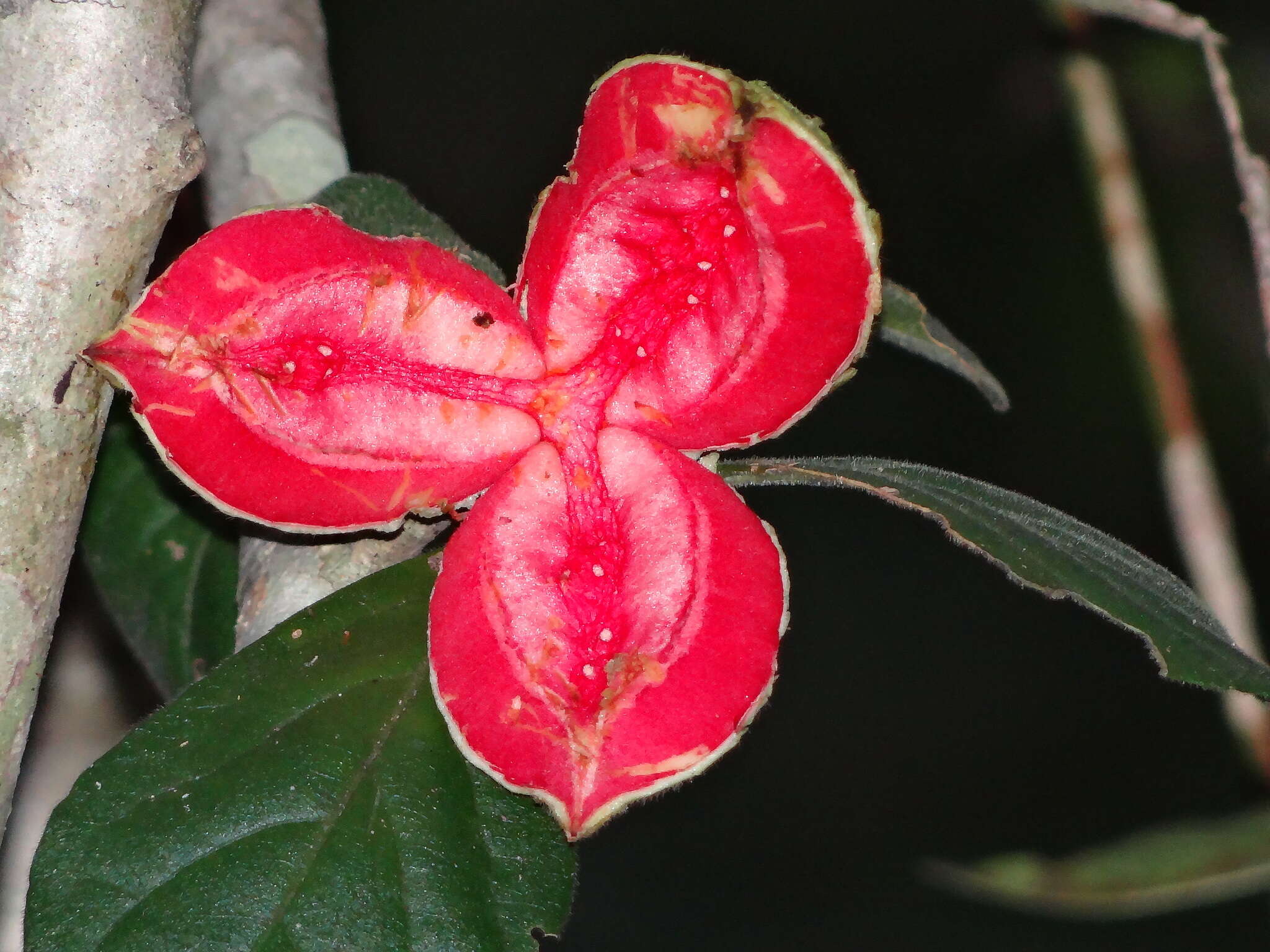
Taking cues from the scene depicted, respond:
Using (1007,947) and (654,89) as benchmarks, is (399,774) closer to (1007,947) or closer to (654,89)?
(654,89)

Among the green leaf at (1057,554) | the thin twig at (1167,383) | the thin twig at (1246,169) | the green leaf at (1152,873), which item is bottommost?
the green leaf at (1152,873)

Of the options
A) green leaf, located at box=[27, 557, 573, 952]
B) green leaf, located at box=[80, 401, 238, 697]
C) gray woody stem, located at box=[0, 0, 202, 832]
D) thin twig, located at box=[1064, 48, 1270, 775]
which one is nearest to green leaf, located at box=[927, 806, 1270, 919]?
thin twig, located at box=[1064, 48, 1270, 775]

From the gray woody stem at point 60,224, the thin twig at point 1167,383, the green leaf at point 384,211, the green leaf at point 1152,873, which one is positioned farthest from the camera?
the thin twig at point 1167,383

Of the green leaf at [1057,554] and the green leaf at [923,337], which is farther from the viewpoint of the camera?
the green leaf at [923,337]

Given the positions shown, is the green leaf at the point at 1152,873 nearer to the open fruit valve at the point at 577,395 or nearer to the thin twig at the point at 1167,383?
the thin twig at the point at 1167,383

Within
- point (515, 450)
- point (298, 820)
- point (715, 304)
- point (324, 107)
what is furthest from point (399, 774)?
point (324, 107)

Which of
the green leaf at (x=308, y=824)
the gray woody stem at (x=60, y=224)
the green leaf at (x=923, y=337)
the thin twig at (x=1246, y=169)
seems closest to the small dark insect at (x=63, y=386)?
the gray woody stem at (x=60, y=224)

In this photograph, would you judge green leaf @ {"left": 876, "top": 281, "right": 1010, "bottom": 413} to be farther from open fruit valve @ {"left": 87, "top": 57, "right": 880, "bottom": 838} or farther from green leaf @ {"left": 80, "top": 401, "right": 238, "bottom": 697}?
green leaf @ {"left": 80, "top": 401, "right": 238, "bottom": 697}

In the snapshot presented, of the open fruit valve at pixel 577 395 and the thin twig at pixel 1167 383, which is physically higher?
the open fruit valve at pixel 577 395
